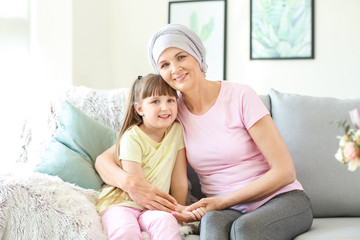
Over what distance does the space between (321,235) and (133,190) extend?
2.34ft

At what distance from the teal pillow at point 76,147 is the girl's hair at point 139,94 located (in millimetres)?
136

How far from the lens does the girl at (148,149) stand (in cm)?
166

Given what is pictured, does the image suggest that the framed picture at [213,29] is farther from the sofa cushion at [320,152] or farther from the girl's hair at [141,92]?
the girl's hair at [141,92]

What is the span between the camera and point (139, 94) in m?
1.84

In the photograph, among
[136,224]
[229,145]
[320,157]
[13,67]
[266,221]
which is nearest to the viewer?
[266,221]

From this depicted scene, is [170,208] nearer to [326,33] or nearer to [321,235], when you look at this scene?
[321,235]

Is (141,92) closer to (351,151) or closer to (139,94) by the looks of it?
(139,94)

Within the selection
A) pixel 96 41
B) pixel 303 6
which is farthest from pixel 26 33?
pixel 303 6

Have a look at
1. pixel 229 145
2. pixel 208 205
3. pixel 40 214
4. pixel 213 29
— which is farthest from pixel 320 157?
pixel 213 29

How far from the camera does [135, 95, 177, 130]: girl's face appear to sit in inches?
69.4

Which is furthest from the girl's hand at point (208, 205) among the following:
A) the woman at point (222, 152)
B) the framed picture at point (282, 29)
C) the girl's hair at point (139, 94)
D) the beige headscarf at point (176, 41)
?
the framed picture at point (282, 29)

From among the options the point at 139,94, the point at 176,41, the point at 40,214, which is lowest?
the point at 40,214

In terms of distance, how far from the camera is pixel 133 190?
1.64 m

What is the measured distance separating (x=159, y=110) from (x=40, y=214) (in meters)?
0.62
